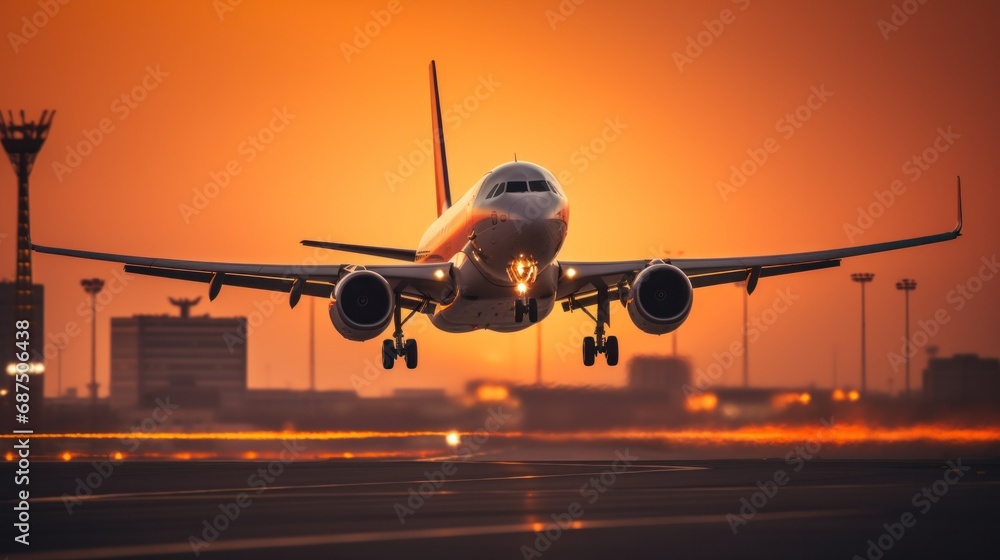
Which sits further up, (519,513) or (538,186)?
(538,186)

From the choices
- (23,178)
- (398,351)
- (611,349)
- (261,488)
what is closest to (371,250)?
(398,351)

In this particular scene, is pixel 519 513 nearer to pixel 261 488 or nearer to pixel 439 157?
pixel 261 488

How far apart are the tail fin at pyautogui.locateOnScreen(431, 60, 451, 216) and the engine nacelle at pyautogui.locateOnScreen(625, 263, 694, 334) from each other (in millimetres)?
19384

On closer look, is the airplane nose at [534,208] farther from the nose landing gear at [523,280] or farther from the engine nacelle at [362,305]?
the engine nacelle at [362,305]

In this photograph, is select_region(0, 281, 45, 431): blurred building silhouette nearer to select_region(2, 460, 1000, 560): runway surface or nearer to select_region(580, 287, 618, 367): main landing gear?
select_region(580, 287, 618, 367): main landing gear

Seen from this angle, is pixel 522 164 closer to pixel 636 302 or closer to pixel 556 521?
pixel 636 302

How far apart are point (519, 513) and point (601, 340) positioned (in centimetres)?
1809

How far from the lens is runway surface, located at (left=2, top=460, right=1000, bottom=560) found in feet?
66.8

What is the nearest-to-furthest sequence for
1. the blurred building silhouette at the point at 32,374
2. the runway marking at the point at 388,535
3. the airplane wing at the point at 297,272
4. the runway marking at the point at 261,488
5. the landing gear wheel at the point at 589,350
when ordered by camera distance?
the runway marking at the point at 388,535 → the runway marking at the point at 261,488 → the airplane wing at the point at 297,272 → the landing gear wheel at the point at 589,350 → the blurred building silhouette at the point at 32,374

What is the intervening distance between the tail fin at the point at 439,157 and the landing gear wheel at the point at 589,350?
1557 centimetres

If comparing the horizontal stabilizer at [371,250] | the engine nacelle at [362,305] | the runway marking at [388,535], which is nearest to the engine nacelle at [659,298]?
the engine nacelle at [362,305]

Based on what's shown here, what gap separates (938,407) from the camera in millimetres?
50188

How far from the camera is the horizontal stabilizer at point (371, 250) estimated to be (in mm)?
45094

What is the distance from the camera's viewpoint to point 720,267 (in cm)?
4228
